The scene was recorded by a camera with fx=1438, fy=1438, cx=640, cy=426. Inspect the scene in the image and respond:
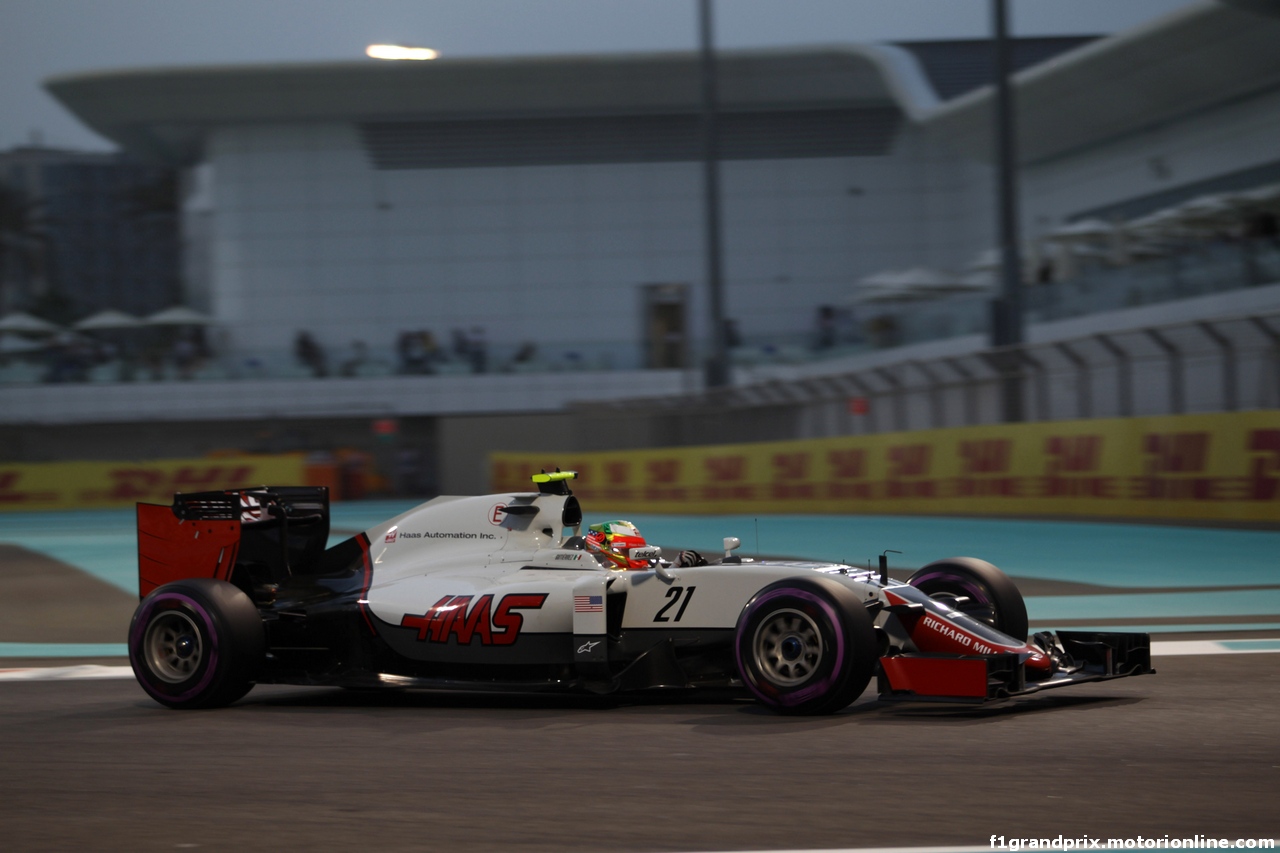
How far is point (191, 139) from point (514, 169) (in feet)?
38.2

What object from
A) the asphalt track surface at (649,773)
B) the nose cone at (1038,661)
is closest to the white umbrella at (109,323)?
the asphalt track surface at (649,773)

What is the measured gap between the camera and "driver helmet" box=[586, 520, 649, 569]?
788cm

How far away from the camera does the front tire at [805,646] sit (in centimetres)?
633

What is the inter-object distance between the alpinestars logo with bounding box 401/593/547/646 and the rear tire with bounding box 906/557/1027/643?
6.67 feet

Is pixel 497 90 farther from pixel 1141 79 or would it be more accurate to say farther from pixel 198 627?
pixel 198 627

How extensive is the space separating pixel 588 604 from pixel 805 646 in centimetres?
118

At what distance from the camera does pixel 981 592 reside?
7457 mm

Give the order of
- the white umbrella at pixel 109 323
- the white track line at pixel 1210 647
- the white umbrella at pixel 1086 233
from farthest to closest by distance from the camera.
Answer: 1. the white umbrella at pixel 109 323
2. the white umbrella at pixel 1086 233
3. the white track line at pixel 1210 647

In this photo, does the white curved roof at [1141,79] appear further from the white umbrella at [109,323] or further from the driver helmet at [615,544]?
the white umbrella at [109,323]

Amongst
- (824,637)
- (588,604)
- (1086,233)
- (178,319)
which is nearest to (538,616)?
(588,604)

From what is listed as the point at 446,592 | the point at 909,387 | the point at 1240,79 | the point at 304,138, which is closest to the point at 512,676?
the point at 446,592

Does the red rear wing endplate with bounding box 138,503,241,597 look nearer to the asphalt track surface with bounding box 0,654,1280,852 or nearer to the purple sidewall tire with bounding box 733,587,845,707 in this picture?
the asphalt track surface with bounding box 0,654,1280,852

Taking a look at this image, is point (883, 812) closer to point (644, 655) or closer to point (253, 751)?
point (644, 655)

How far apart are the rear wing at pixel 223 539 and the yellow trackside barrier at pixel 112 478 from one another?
2806cm
